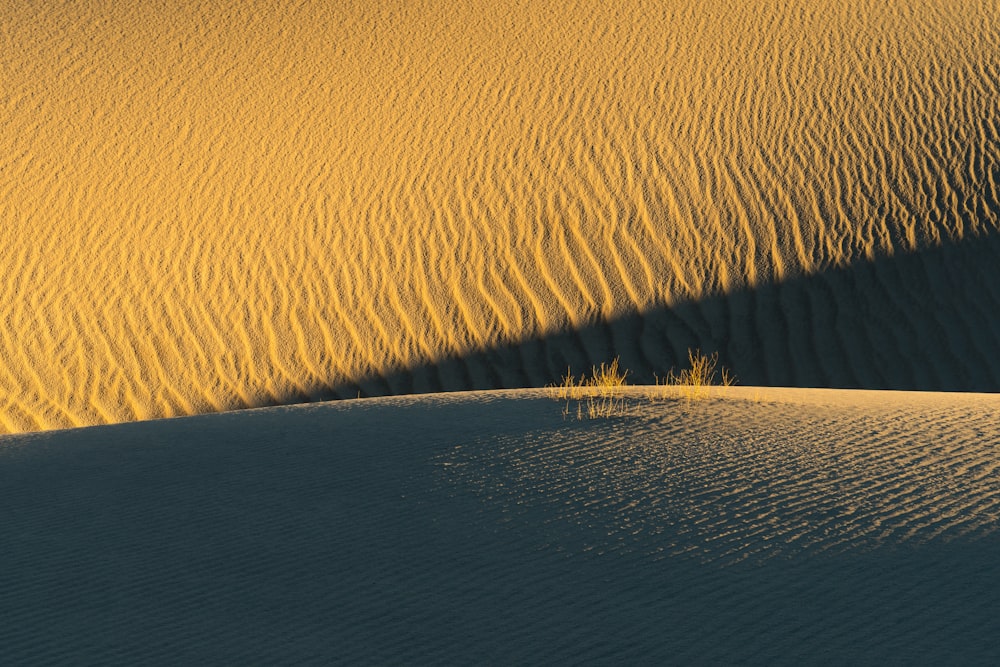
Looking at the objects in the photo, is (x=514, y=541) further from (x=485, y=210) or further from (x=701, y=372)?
(x=485, y=210)

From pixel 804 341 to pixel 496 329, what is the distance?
283 cm

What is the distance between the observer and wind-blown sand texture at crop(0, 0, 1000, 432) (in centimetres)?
971

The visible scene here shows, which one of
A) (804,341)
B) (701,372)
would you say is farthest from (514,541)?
(804,341)

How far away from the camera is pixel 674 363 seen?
970cm

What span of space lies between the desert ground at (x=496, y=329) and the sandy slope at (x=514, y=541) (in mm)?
20

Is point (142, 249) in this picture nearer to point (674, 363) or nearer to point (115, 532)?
point (674, 363)

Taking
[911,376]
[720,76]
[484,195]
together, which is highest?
[720,76]

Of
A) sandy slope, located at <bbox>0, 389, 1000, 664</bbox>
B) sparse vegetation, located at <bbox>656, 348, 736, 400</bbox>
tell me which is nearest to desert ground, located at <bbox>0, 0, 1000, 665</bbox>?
sandy slope, located at <bbox>0, 389, 1000, 664</bbox>

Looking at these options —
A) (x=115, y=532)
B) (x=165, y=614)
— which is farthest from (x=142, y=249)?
(x=165, y=614)

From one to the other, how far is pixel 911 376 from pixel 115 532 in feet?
25.3

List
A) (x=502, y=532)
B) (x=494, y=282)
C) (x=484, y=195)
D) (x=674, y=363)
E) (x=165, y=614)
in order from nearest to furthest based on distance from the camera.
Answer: (x=165, y=614)
(x=502, y=532)
(x=674, y=363)
(x=494, y=282)
(x=484, y=195)

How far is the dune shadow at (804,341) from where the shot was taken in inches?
380

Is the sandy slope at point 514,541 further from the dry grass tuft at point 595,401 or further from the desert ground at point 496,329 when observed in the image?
the dry grass tuft at point 595,401

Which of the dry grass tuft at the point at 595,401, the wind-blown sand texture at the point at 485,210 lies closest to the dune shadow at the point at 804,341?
the wind-blown sand texture at the point at 485,210
